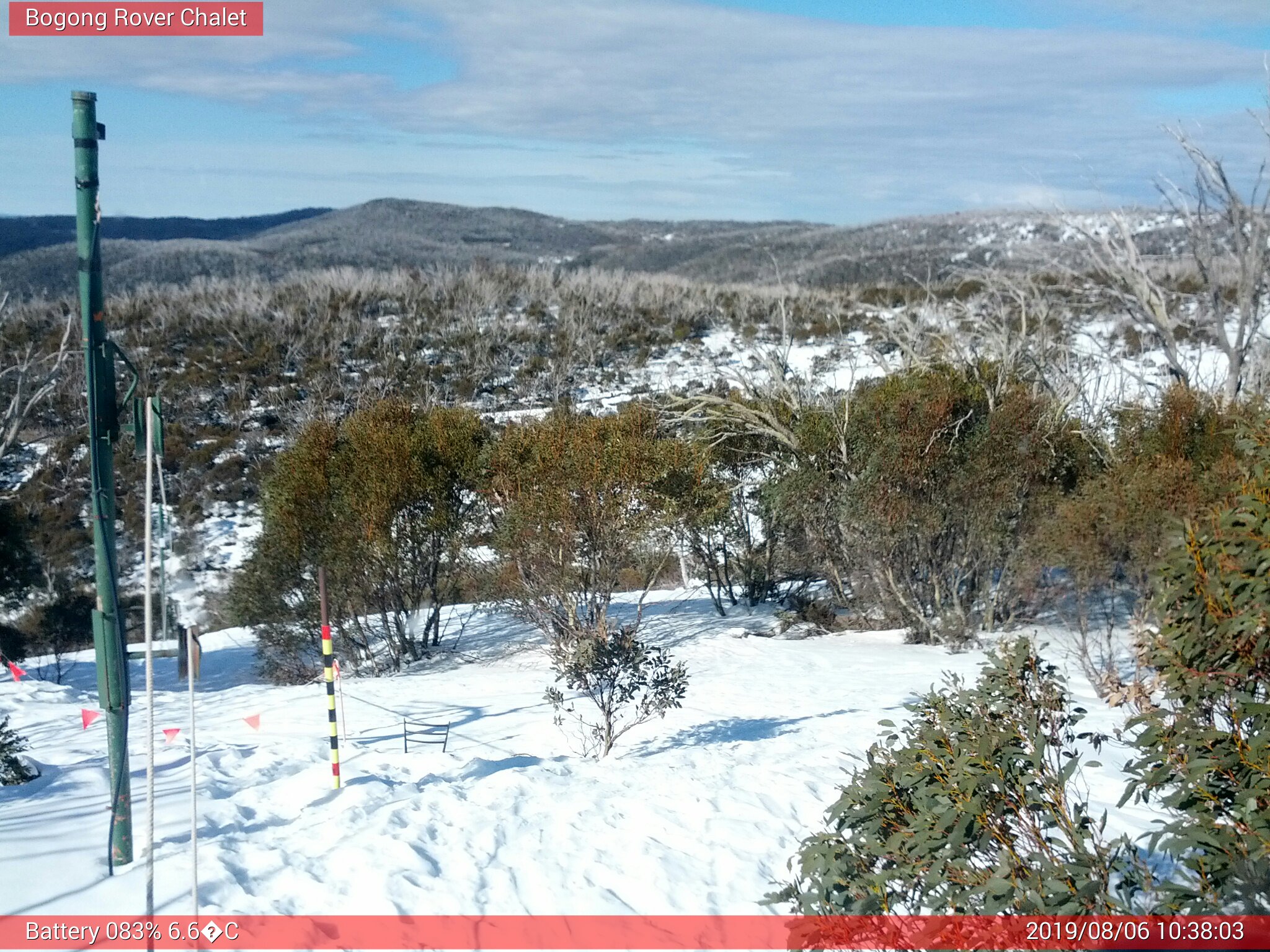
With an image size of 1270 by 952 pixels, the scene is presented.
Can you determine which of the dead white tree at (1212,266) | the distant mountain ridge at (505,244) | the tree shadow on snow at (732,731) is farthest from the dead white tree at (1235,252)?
the distant mountain ridge at (505,244)

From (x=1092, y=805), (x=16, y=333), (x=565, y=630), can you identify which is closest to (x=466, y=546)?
(x=565, y=630)

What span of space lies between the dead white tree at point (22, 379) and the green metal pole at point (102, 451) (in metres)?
13.1

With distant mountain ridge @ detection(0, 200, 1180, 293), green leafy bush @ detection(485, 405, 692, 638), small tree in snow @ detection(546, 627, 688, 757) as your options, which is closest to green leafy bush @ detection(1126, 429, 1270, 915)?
small tree in snow @ detection(546, 627, 688, 757)

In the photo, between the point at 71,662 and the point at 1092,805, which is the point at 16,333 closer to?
the point at 71,662

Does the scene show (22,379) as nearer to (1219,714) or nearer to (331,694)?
(331,694)

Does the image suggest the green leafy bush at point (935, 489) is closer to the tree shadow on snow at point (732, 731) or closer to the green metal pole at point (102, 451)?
the tree shadow on snow at point (732, 731)

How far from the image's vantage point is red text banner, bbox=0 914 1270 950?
2.59 m

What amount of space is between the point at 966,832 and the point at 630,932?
91.1 inches

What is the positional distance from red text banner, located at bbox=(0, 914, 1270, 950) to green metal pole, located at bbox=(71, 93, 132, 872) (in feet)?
2.29

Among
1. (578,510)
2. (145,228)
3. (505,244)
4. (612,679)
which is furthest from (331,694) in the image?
(505,244)

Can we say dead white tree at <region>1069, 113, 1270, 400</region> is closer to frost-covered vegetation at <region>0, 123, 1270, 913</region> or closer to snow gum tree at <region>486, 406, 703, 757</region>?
frost-covered vegetation at <region>0, 123, 1270, 913</region>

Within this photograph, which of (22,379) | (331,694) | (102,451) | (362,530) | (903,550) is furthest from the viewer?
(22,379)

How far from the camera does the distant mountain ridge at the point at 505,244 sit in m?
56.6

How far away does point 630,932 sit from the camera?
4770 millimetres
